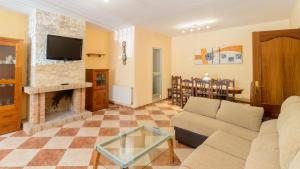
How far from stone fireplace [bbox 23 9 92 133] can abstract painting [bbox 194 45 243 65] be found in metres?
3.79

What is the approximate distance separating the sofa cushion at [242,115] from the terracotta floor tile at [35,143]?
2.87 m

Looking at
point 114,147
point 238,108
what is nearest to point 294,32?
point 238,108

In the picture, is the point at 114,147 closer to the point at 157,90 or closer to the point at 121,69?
the point at 121,69

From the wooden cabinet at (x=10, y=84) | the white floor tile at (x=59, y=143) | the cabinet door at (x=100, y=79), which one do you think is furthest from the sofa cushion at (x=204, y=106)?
the wooden cabinet at (x=10, y=84)

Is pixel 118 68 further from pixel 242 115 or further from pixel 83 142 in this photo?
pixel 242 115

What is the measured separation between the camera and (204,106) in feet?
8.64

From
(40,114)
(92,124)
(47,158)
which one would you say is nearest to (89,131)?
(92,124)

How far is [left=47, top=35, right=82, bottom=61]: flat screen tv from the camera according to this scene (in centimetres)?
331

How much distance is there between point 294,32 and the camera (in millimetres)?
2369

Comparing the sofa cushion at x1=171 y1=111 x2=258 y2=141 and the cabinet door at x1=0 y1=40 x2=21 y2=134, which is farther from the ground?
the cabinet door at x1=0 y1=40 x2=21 y2=134

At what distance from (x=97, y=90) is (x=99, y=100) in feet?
0.99

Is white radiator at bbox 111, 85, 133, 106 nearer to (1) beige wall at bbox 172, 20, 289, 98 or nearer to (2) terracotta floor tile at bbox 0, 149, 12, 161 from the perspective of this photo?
(1) beige wall at bbox 172, 20, 289, 98

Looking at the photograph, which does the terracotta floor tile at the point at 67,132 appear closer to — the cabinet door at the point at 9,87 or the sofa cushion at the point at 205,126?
the cabinet door at the point at 9,87

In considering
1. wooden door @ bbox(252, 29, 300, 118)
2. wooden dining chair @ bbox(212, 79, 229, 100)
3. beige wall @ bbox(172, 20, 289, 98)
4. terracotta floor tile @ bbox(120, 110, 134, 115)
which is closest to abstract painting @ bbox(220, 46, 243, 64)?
beige wall @ bbox(172, 20, 289, 98)
